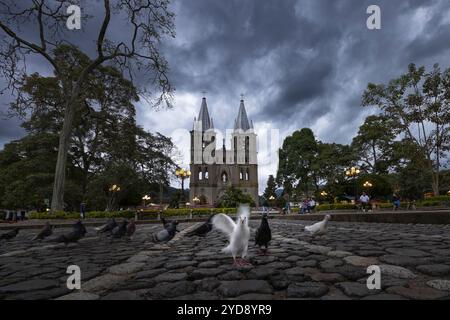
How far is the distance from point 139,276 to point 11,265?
2190mm

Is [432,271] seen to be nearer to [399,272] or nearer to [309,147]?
[399,272]

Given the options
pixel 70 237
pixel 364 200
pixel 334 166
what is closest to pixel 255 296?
pixel 70 237

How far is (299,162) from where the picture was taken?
42.8 metres

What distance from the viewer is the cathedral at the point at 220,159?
2766 inches

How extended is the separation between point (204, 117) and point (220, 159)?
471 inches

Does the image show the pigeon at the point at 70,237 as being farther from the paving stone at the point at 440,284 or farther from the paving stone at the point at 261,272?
the paving stone at the point at 440,284

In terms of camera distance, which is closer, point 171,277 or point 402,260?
point 171,277

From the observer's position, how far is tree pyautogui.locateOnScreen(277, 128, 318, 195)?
41.8 m

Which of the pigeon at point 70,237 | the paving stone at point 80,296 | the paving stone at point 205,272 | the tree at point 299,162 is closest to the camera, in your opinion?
the paving stone at point 80,296

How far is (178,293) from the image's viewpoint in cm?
242

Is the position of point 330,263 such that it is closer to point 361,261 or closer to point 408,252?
point 361,261

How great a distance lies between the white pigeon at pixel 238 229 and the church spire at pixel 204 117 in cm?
7071

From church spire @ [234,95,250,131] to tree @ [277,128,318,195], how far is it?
96.6 ft

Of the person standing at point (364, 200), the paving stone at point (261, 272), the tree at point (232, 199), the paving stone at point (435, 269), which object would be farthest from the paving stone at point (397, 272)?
the tree at point (232, 199)
